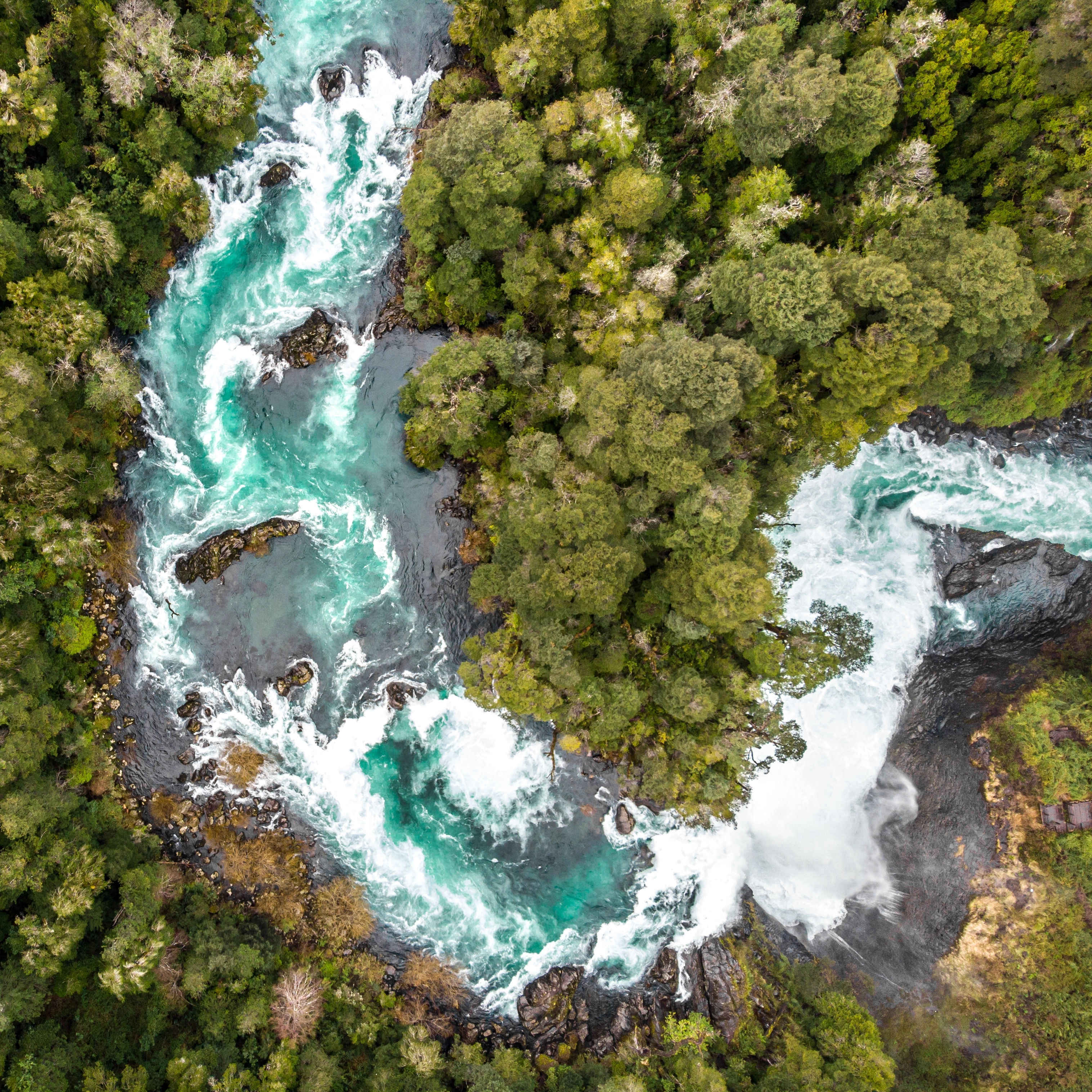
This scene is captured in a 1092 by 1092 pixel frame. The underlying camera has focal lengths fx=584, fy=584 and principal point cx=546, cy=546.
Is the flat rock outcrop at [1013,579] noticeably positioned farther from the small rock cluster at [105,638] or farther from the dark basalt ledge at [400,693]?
the small rock cluster at [105,638]

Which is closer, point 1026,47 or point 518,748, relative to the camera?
point 1026,47

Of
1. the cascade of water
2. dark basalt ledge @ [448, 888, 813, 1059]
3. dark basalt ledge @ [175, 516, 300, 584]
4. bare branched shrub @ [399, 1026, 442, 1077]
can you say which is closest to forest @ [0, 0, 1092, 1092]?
bare branched shrub @ [399, 1026, 442, 1077]

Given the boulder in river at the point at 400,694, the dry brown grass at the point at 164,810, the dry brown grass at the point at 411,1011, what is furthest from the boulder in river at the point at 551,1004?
the dry brown grass at the point at 164,810

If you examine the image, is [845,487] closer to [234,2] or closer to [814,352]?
[814,352]

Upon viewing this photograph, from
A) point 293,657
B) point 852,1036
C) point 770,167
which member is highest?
point 770,167

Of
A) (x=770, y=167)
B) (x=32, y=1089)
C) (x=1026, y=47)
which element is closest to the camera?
(x=1026, y=47)

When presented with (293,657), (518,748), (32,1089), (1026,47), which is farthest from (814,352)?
(32,1089)

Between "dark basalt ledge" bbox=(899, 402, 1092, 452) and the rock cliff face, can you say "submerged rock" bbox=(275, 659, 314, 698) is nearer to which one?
the rock cliff face
